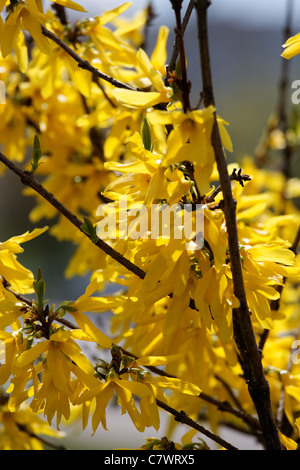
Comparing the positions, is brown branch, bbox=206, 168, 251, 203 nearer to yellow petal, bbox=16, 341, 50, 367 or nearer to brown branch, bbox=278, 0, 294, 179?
yellow petal, bbox=16, 341, 50, 367

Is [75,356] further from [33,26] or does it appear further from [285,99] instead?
Result: [285,99]

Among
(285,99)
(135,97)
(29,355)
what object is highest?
(285,99)

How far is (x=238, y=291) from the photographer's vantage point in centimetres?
82

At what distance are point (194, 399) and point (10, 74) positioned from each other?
3.95ft

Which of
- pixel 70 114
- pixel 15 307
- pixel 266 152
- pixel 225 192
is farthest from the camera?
pixel 266 152

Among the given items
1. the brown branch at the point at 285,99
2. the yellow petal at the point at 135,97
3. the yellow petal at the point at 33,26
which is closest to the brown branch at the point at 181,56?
the yellow petal at the point at 135,97

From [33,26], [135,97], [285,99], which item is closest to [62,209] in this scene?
[135,97]

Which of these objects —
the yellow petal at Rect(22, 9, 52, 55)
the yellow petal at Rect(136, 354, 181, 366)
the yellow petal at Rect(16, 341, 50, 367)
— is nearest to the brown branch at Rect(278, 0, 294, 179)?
the yellow petal at Rect(22, 9, 52, 55)

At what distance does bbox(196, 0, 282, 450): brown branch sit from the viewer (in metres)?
0.70

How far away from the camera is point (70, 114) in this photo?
1.76 metres

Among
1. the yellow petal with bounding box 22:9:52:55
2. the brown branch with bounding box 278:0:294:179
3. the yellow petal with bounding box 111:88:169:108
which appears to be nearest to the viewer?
the yellow petal with bounding box 111:88:169:108
